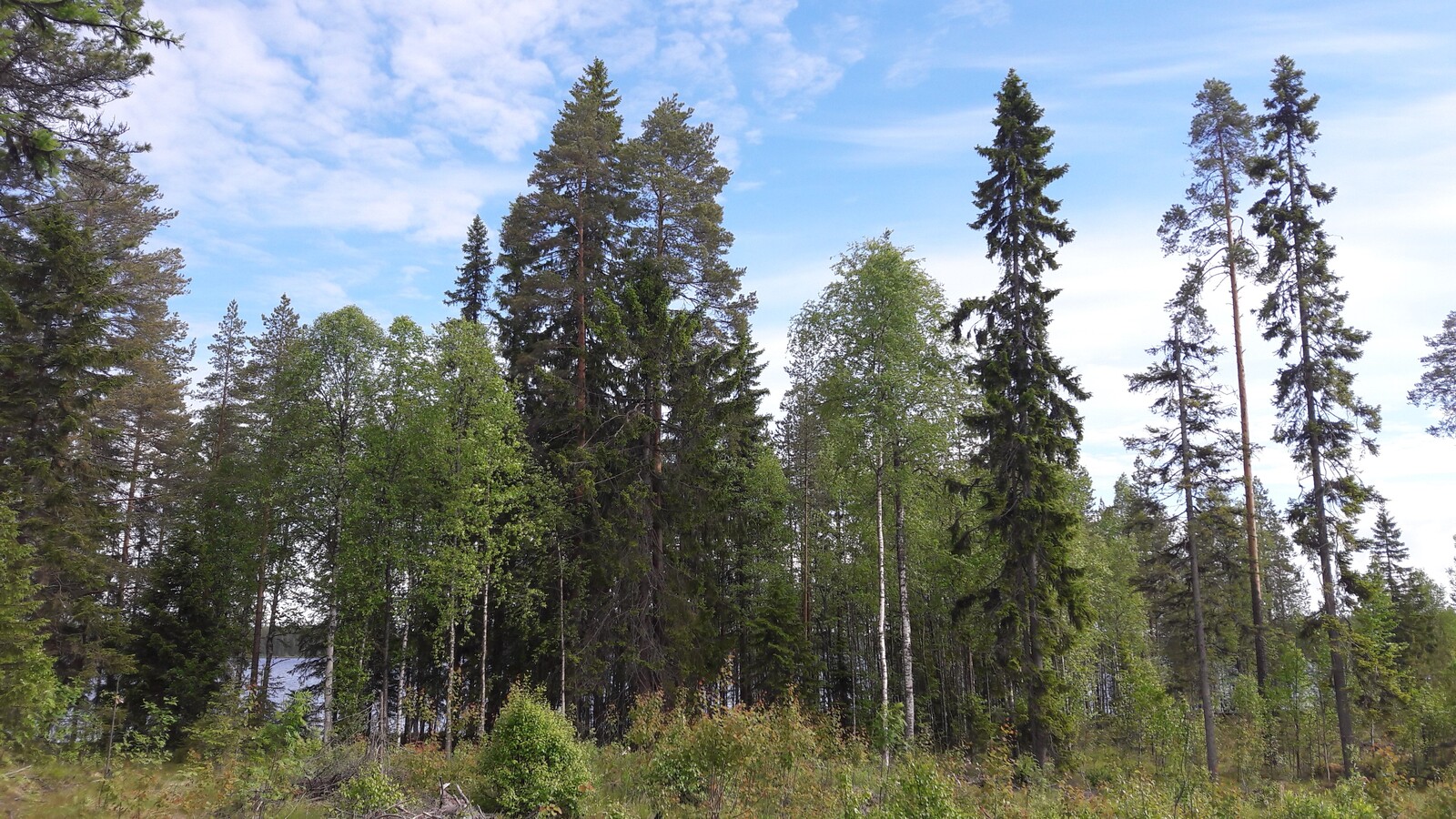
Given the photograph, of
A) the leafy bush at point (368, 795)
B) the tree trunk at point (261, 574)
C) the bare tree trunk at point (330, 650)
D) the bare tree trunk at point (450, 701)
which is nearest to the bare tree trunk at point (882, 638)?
the leafy bush at point (368, 795)

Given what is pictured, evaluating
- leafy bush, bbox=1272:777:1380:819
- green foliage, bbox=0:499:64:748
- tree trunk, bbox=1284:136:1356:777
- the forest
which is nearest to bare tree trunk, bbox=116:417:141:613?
the forest

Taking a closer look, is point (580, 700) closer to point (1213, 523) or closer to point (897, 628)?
point (897, 628)

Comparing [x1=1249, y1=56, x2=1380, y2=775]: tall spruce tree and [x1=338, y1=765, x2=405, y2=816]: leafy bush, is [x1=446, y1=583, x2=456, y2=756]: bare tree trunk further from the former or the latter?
[x1=1249, y1=56, x2=1380, y2=775]: tall spruce tree

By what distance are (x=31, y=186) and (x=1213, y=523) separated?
3118 centimetres

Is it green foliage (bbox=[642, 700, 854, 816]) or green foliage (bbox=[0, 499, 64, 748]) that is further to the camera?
green foliage (bbox=[0, 499, 64, 748])

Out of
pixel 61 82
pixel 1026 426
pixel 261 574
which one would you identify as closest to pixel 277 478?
pixel 261 574

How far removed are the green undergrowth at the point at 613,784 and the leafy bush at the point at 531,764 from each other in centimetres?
2

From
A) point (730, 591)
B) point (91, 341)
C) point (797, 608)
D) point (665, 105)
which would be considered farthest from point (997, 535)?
point (91, 341)

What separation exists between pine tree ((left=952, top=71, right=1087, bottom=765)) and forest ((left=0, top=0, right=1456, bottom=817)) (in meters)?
0.10

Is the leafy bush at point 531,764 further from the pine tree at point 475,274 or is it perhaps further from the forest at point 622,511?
the pine tree at point 475,274

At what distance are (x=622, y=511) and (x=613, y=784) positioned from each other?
912 centimetres

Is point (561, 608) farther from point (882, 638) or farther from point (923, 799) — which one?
point (923, 799)

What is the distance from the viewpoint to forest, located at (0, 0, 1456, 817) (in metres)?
15.6

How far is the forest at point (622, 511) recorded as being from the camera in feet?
51.3
